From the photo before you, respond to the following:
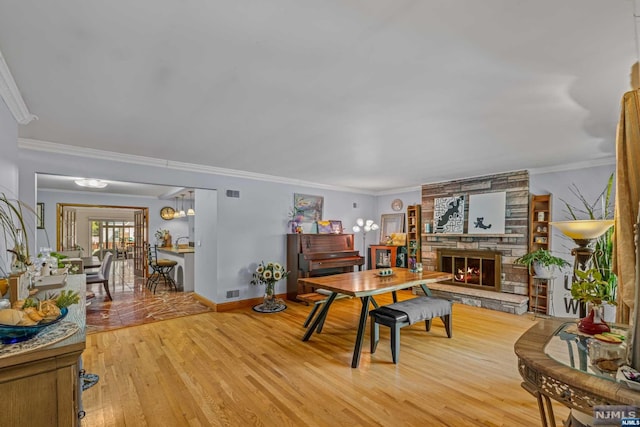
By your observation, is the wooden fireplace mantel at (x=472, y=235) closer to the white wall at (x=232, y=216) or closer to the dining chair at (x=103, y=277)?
the white wall at (x=232, y=216)

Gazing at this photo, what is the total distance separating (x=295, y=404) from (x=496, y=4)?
2816 millimetres

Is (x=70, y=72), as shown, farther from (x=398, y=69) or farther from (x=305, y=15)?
(x=398, y=69)

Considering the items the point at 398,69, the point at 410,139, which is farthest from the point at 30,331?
the point at 410,139

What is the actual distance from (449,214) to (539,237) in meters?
1.50

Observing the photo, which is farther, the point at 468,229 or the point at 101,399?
the point at 468,229

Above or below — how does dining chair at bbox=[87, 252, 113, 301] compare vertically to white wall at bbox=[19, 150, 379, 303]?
below

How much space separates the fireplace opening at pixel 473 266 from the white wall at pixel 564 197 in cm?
82

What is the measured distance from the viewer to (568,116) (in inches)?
104

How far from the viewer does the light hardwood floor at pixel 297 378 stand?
217 centimetres

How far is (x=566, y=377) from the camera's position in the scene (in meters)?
1.10

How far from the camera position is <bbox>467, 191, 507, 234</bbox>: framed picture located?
5.14 meters

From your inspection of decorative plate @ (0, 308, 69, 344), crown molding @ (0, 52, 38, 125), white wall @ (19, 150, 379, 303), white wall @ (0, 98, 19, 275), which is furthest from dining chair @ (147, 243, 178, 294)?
decorative plate @ (0, 308, 69, 344)

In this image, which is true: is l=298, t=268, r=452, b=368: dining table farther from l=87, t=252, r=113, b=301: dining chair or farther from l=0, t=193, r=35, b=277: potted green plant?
l=87, t=252, r=113, b=301: dining chair

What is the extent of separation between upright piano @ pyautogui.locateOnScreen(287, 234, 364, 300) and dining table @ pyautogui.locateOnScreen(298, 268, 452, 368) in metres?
1.62
